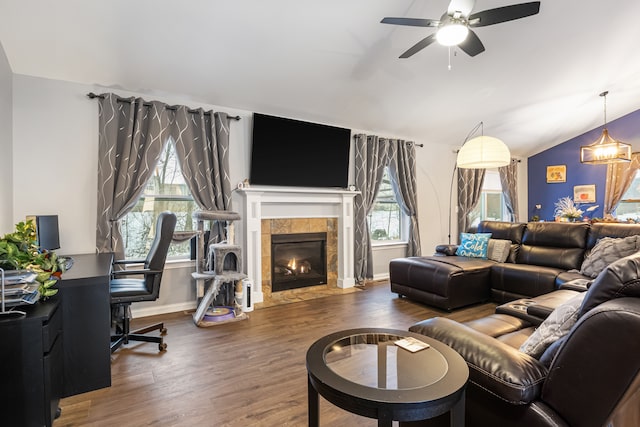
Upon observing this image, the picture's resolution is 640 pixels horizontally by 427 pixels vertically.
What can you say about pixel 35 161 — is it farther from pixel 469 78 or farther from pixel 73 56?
pixel 469 78

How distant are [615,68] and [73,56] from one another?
696 cm

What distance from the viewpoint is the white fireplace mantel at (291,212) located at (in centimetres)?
432

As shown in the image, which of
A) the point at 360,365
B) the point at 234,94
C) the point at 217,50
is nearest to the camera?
the point at 360,365

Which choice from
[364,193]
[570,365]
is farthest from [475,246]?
[570,365]

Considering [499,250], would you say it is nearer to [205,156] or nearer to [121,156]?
[205,156]

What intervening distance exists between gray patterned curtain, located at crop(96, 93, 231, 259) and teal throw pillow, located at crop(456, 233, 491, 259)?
3320 mm

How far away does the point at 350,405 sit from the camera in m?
1.15

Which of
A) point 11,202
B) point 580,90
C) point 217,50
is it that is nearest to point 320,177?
point 217,50

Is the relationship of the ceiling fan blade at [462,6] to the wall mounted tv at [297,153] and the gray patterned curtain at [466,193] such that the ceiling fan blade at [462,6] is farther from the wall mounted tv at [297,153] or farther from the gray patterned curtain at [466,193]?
the gray patterned curtain at [466,193]

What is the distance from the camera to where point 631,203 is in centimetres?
684

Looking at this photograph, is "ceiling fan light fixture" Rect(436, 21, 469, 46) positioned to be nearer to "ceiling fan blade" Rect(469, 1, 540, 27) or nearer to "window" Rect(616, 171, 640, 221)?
"ceiling fan blade" Rect(469, 1, 540, 27)

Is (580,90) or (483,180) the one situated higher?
(580,90)

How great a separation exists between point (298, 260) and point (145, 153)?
245cm

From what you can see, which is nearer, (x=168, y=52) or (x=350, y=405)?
(x=350, y=405)
